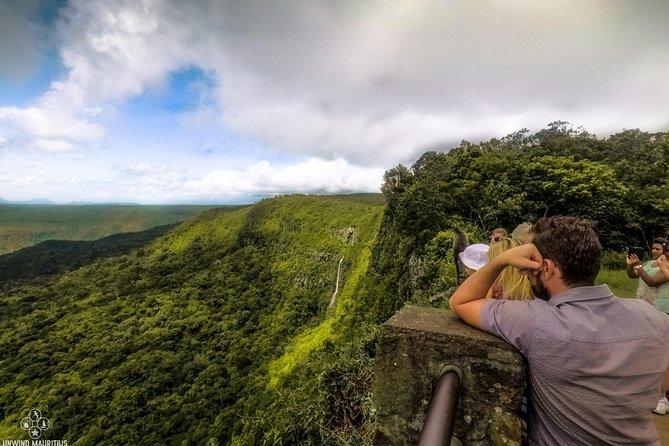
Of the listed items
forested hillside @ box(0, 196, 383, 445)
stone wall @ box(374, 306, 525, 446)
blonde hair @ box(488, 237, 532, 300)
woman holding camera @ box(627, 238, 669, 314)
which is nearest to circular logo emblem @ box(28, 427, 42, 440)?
forested hillside @ box(0, 196, 383, 445)

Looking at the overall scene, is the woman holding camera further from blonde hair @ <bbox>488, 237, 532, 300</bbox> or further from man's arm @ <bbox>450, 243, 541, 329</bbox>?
man's arm @ <bbox>450, 243, 541, 329</bbox>

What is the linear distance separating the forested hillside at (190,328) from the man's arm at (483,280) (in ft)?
79.8

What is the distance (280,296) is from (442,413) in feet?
245

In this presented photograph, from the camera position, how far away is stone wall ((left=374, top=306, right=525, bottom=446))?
1652mm

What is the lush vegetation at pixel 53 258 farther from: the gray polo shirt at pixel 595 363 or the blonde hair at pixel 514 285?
the gray polo shirt at pixel 595 363

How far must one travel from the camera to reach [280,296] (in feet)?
240

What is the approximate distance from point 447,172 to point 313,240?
2304 inches

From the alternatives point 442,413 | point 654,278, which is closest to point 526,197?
point 654,278

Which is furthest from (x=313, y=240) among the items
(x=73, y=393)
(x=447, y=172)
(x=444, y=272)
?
(x=444, y=272)

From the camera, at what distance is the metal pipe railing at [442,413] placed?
123 centimetres

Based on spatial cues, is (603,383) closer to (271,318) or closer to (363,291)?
(363,291)
